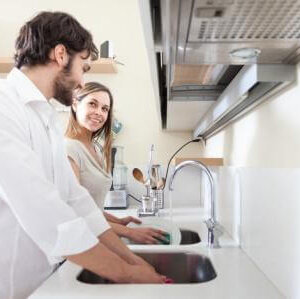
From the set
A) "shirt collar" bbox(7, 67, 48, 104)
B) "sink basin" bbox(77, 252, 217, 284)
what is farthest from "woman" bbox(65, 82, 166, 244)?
"shirt collar" bbox(7, 67, 48, 104)

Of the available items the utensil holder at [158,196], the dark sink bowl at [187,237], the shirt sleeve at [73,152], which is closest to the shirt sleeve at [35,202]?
the shirt sleeve at [73,152]

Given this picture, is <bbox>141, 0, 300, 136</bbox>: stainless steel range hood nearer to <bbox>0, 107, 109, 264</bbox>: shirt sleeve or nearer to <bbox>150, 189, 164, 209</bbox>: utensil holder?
<bbox>0, 107, 109, 264</bbox>: shirt sleeve

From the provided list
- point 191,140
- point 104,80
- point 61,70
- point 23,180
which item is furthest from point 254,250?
point 104,80

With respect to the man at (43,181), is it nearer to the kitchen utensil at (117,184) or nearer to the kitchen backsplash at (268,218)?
the kitchen backsplash at (268,218)

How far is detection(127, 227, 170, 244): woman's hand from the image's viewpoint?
136 centimetres

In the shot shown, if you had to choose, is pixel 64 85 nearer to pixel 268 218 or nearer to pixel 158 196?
pixel 268 218

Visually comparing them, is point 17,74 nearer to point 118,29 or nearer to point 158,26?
point 158,26

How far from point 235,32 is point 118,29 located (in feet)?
7.67

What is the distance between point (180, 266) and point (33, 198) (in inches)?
24.6

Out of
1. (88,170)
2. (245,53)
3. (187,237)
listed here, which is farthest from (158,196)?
(245,53)

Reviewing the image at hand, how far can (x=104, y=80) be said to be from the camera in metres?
2.83

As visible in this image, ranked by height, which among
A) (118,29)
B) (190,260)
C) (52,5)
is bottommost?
(190,260)

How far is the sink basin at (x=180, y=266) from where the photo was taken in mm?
1133

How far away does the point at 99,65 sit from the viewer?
2.66 m
